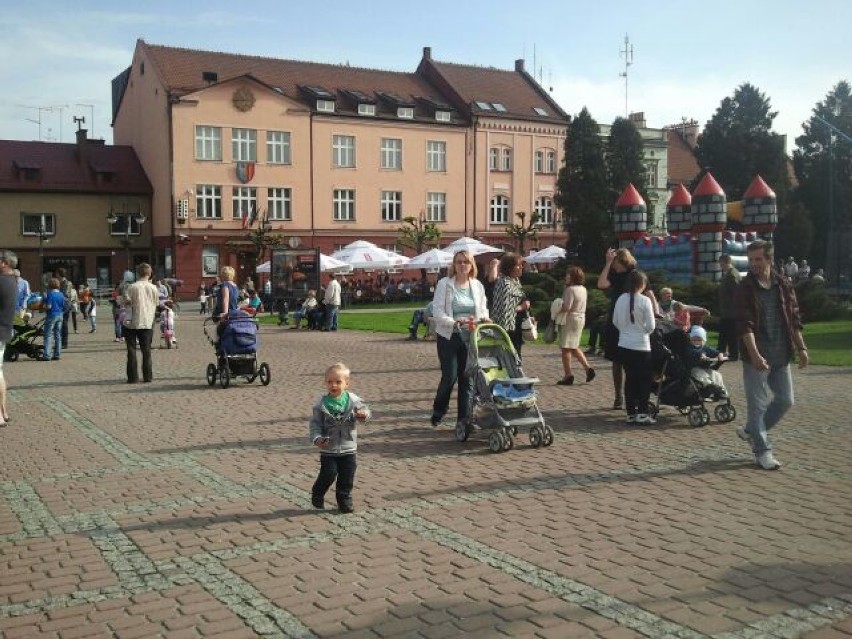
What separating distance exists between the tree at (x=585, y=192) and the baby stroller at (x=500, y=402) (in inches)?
1596

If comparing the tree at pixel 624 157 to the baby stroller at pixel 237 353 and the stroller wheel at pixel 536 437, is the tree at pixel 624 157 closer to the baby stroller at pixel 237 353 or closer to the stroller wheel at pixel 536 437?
the baby stroller at pixel 237 353

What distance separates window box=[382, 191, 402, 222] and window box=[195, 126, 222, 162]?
35.8ft

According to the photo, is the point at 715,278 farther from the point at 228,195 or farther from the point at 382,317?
the point at 228,195

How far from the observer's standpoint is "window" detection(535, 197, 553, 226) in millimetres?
64631

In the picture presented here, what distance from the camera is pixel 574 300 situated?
13.9m

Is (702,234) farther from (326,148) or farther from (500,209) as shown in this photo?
(500,209)

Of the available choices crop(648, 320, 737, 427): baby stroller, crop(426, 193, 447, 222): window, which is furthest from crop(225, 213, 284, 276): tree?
crop(648, 320, 737, 427): baby stroller

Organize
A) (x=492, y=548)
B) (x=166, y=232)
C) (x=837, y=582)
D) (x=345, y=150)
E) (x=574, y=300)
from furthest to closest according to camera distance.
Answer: (x=345, y=150)
(x=166, y=232)
(x=574, y=300)
(x=492, y=548)
(x=837, y=582)

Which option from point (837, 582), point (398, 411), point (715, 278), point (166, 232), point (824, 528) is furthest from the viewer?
point (166, 232)

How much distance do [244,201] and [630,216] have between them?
2761 cm

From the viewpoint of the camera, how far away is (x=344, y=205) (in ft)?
190

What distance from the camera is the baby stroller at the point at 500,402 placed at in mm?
9039

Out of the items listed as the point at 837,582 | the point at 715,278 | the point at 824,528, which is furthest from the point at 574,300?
the point at 715,278

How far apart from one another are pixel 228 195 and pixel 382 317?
23.2 m
